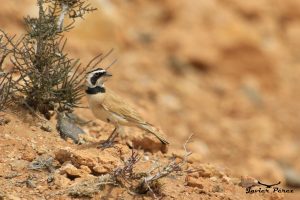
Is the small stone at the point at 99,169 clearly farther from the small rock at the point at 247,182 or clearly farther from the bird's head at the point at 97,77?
the small rock at the point at 247,182

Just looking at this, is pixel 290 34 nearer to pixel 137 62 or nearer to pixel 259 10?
pixel 259 10

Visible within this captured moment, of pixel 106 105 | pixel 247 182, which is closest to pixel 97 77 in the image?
pixel 106 105

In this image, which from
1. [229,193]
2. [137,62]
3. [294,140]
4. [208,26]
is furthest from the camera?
[208,26]

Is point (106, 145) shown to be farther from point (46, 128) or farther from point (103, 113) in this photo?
point (46, 128)

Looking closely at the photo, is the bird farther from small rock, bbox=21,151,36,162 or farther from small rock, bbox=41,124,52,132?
Answer: small rock, bbox=21,151,36,162

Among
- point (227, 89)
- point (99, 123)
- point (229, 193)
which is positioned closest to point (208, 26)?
point (227, 89)

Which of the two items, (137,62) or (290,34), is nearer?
(137,62)
